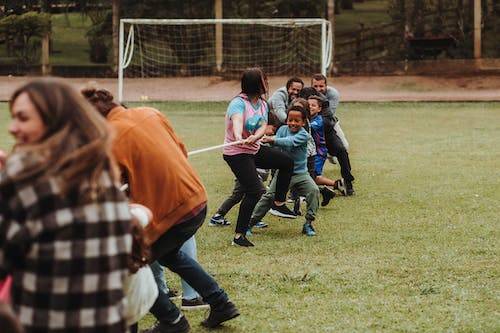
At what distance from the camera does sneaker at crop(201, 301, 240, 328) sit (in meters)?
6.62

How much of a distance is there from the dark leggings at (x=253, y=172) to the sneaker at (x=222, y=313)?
268 centimetres

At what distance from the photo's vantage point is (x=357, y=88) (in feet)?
115

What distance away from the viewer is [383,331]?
6742mm

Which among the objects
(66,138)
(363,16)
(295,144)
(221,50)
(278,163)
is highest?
(363,16)

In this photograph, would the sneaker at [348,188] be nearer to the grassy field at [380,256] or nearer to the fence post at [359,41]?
the grassy field at [380,256]

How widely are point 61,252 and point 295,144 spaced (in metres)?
6.45

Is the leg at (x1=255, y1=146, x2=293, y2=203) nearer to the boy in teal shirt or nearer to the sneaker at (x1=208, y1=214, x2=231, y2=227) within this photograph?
the boy in teal shirt

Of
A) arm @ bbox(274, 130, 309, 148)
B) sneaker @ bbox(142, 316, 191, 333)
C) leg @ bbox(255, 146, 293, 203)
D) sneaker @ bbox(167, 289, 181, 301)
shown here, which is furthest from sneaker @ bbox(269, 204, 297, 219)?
sneaker @ bbox(142, 316, 191, 333)

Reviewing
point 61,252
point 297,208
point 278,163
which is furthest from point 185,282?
point 297,208

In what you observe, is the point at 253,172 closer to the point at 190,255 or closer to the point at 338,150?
the point at 190,255

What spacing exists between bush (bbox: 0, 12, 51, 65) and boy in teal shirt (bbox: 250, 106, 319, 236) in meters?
27.4

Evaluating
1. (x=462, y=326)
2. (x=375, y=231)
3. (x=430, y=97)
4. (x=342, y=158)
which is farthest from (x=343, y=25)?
(x=462, y=326)

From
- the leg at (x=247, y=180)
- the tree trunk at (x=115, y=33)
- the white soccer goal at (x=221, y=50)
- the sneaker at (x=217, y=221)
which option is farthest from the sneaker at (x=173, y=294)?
the tree trunk at (x=115, y=33)

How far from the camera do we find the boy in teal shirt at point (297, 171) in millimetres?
10039
